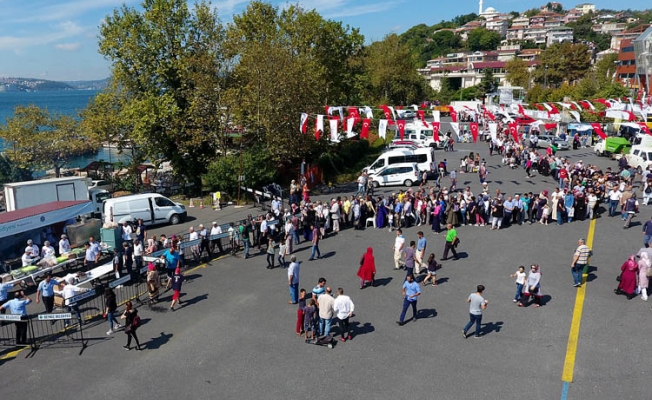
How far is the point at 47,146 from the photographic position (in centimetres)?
3838

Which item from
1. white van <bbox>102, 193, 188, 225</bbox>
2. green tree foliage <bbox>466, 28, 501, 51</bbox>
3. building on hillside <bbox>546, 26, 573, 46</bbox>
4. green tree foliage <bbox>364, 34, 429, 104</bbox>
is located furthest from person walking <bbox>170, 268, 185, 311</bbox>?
building on hillside <bbox>546, 26, 573, 46</bbox>

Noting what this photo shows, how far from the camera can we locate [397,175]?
29.8 meters

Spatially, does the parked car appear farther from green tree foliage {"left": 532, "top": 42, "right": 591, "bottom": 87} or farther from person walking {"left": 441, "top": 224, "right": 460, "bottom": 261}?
green tree foliage {"left": 532, "top": 42, "right": 591, "bottom": 87}

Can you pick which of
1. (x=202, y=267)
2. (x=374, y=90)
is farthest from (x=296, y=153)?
(x=374, y=90)

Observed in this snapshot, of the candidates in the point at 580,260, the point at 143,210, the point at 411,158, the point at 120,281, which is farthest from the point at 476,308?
the point at 411,158

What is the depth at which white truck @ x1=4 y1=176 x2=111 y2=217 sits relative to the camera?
22.1m

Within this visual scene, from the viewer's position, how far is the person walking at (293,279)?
13.6 m

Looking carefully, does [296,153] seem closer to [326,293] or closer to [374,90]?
[326,293]

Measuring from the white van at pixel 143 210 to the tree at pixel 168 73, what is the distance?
531 cm

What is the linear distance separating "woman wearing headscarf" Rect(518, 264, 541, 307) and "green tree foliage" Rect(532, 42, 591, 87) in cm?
8064

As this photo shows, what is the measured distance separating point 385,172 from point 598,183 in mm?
11522

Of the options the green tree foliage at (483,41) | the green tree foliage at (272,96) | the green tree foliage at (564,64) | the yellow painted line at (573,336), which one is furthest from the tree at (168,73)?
the green tree foliage at (483,41)

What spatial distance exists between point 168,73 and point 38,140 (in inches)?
598

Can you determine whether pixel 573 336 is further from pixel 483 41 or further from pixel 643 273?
pixel 483 41
